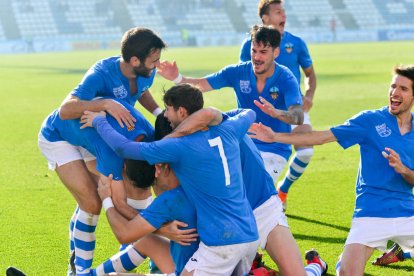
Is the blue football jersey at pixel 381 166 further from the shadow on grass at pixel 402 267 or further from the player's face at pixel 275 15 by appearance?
the player's face at pixel 275 15

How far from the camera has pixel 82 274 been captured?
631cm

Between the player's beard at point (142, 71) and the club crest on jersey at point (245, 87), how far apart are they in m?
1.85

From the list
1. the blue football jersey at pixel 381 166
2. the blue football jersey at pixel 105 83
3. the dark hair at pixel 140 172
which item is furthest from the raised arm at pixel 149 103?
the blue football jersey at pixel 381 166

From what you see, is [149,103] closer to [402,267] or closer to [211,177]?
[211,177]

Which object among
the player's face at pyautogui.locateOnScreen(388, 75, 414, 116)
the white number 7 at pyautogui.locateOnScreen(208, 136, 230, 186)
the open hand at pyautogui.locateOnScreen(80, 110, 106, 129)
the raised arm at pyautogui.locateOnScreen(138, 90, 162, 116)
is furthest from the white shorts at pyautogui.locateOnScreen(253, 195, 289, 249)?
the raised arm at pyautogui.locateOnScreen(138, 90, 162, 116)

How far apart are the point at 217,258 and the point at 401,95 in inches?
83.3

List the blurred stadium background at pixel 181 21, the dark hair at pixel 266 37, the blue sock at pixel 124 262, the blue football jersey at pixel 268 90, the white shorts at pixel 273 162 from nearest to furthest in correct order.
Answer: the blue sock at pixel 124 262
the dark hair at pixel 266 37
the blue football jersey at pixel 268 90
the white shorts at pixel 273 162
the blurred stadium background at pixel 181 21

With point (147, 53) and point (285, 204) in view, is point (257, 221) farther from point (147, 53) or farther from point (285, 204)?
point (285, 204)

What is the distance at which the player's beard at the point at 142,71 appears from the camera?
6191mm

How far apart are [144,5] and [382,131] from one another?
75353mm

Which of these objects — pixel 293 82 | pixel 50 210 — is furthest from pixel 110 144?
pixel 50 210

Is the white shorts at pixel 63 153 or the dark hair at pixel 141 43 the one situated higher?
the dark hair at pixel 141 43

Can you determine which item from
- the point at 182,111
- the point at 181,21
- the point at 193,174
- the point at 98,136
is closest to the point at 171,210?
the point at 193,174

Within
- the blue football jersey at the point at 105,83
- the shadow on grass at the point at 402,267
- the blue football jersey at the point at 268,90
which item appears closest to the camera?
the blue football jersey at the point at 105,83
